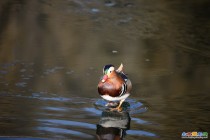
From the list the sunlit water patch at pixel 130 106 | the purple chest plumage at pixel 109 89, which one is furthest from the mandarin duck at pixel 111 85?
the sunlit water patch at pixel 130 106

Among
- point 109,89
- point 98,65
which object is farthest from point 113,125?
point 98,65

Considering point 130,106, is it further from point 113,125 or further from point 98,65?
point 98,65

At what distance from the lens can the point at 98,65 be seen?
883 cm

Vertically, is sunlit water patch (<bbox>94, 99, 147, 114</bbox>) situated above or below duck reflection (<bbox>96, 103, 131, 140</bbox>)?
below

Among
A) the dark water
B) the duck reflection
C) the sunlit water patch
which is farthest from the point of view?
the sunlit water patch

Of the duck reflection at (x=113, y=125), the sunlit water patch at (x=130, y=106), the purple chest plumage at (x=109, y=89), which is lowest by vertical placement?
the sunlit water patch at (x=130, y=106)

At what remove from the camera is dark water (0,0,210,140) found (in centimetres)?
639

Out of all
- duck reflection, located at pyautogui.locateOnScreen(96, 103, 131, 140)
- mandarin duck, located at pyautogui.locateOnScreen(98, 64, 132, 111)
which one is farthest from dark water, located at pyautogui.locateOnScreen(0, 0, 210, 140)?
mandarin duck, located at pyautogui.locateOnScreen(98, 64, 132, 111)

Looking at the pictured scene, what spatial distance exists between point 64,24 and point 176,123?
5.47m

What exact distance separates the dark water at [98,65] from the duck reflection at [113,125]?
0.01 metres

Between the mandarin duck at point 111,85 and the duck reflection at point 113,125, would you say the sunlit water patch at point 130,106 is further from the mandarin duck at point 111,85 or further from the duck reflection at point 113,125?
the mandarin duck at point 111,85

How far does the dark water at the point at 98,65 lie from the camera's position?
639cm

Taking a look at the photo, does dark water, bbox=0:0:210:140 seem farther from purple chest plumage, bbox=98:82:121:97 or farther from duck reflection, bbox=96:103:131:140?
purple chest plumage, bbox=98:82:121:97

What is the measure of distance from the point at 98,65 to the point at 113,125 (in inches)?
104
